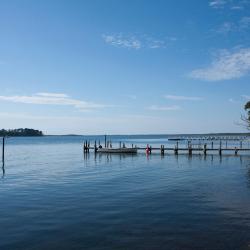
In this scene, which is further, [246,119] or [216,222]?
[246,119]

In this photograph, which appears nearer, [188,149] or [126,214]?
[126,214]

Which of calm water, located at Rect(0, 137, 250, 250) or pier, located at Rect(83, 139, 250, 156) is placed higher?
pier, located at Rect(83, 139, 250, 156)

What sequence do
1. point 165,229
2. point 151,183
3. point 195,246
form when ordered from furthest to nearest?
1. point 151,183
2. point 165,229
3. point 195,246

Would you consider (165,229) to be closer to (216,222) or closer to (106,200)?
(216,222)

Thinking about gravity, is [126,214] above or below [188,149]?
below

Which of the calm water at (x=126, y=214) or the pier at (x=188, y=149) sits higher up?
the pier at (x=188, y=149)

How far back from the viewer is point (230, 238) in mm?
15883

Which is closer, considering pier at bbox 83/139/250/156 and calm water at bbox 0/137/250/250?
calm water at bbox 0/137/250/250

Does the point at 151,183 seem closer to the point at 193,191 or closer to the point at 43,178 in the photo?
the point at 193,191

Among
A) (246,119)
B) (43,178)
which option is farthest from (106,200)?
(246,119)

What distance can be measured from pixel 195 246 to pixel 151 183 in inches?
678

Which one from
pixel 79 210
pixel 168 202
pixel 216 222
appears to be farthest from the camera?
pixel 168 202

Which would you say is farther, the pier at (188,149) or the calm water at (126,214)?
the pier at (188,149)

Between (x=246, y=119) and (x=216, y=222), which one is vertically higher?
(x=246, y=119)
